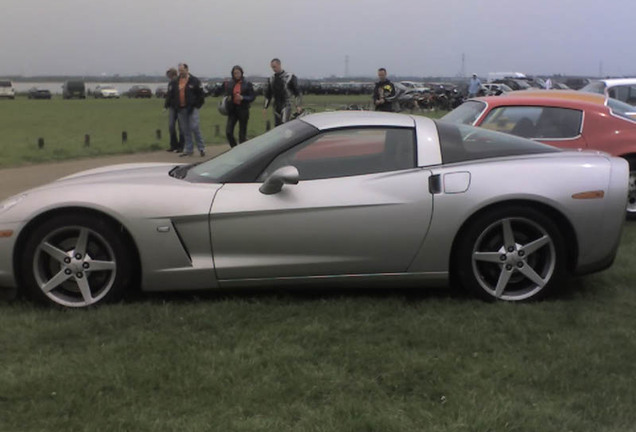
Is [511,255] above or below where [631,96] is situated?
below

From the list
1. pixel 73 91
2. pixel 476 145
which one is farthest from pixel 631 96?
pixel 73 91

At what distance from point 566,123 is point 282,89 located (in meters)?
6.31

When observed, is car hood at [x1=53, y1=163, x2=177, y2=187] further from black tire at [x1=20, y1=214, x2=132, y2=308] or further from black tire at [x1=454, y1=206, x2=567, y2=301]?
black tire at [x1=454, y1=206, x2=567, y2=301]

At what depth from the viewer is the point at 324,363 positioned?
11.3 feet

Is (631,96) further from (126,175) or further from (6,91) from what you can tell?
(6,91)

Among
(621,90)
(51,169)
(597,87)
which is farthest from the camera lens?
(597,87)

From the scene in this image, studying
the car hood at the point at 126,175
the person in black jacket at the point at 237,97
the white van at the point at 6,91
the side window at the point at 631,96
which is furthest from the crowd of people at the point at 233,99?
the white van at the point at 6,91

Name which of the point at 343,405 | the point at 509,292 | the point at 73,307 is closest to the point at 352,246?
the point at 509,292

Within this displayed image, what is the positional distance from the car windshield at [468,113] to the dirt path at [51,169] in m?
5.53

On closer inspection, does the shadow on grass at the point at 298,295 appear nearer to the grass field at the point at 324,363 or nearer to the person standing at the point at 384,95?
the grass field at the point at 324,363

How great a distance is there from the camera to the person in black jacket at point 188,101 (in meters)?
12.5

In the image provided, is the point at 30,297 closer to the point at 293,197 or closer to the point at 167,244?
the point at 167,244

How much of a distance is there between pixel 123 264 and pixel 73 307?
42 centimetres

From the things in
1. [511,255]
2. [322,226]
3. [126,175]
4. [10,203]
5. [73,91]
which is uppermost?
[73,91]
